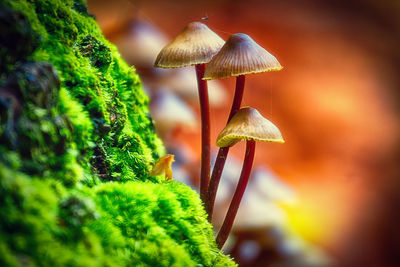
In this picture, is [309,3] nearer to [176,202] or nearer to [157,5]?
[157,5]

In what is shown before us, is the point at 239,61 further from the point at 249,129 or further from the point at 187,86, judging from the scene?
the point at 187,86

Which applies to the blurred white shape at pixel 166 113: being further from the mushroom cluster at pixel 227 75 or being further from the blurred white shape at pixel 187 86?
the mushroom cluster at pixel 227 75

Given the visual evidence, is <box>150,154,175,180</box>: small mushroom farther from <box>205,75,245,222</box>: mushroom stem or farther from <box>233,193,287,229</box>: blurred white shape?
<box>233,193,287,229</box>: blurred white shape

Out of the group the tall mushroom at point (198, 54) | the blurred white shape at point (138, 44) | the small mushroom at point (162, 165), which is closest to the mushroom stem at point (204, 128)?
the tall mushroom at point (198, 54)

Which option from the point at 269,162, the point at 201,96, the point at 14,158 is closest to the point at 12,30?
the point at 14,158

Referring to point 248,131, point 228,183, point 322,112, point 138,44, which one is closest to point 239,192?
point 248,131

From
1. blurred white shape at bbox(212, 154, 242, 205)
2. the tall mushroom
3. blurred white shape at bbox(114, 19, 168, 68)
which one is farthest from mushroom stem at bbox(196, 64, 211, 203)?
blurred white shape at bbox(114, 19, 168, 68)
